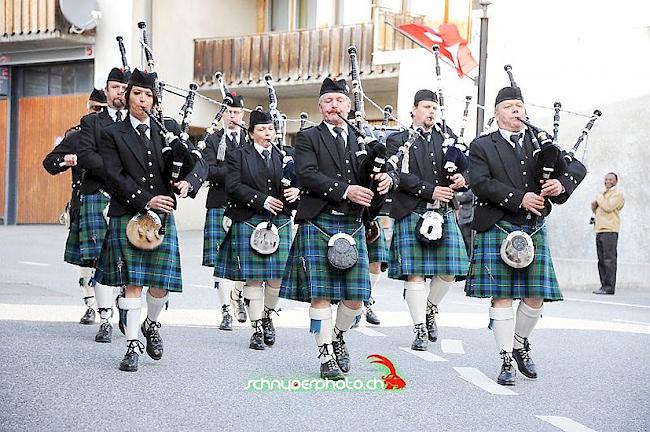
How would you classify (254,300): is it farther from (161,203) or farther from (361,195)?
(361,195)

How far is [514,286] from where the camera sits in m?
6.78

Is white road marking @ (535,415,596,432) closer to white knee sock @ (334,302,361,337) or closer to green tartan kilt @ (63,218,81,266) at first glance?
white knee sock @ (334,302,361,337)

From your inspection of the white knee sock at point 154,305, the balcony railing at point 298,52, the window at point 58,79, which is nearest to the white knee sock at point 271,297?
the white knee sock at point 154,305

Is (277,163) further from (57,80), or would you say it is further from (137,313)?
(57,80)

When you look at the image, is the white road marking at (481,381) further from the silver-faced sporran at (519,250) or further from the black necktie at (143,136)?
the black necktie at (143,136)

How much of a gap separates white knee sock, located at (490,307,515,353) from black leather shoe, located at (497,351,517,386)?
43 mm

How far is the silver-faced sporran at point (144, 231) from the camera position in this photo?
6750 millimetres

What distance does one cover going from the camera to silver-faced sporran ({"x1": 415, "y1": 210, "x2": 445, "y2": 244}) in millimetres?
8109

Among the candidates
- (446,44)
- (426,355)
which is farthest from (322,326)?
(446,44)

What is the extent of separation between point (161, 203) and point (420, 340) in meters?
2.24

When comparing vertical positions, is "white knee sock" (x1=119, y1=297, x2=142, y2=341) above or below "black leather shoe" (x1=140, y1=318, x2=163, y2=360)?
above

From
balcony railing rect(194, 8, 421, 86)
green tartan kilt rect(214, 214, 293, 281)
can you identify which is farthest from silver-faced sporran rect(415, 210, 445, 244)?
balcony railing rect(194, 8, 421, 86)

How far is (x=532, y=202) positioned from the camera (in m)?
A: 6.57

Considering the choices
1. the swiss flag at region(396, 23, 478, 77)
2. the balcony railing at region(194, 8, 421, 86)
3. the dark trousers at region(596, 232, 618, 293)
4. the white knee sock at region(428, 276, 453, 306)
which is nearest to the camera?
the white knee sock at region(428, 276, 453, 306)
